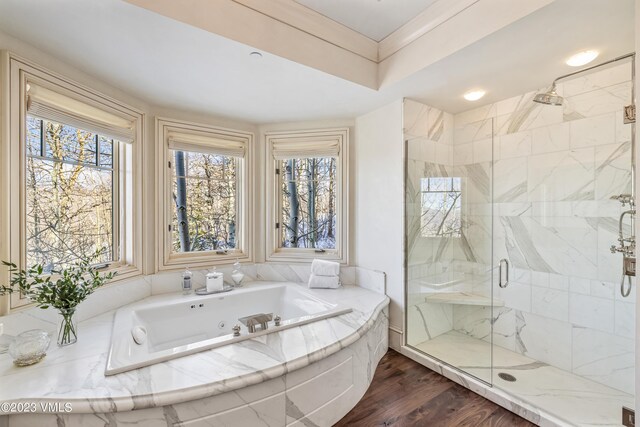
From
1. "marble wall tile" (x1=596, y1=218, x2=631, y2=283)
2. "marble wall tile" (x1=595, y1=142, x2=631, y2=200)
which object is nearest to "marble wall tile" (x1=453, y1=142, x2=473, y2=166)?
"marble wall tile" (x1=595, y1=142, x2=631, y2=200)

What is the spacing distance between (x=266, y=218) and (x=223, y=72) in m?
1.56

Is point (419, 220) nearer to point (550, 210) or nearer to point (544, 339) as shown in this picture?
point (550, 210)

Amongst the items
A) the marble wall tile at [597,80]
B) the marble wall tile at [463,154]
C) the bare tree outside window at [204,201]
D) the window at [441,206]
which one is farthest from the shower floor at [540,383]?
the bare tree outside window at [204,201]

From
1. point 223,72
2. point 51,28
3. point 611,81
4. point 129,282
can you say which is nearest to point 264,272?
point 129,282

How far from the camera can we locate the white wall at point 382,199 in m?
2.54

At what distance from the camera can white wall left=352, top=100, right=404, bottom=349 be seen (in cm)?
254

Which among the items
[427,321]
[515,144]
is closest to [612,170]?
[515,144]

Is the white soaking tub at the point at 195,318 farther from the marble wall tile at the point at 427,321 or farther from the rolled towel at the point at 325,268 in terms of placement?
the marble wall tile at the point at 427,321

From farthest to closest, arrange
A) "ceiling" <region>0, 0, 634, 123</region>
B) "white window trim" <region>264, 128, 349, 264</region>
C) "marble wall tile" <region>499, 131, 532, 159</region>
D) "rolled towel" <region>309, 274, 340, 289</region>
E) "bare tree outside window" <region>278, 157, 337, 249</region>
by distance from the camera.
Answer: "bare tree outside window" <region>278, 157, 337, 249</region> → "white window trim" <region>264, 128, 349, 264</region> → "rolled towel" <region>309, 274, 340, 289</region> → "marble wall tile" <region>499, 131, 532, 159</region> → "ceiling" <region>0, 0, 634, 123</region>

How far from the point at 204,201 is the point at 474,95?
2.75 m

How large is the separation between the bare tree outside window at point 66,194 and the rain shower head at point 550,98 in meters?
3.43

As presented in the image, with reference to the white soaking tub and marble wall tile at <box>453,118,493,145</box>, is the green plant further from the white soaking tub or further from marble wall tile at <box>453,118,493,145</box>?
marble wall tile at <box>453,118,493,145</box>

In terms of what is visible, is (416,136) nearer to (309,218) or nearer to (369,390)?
(309,218)

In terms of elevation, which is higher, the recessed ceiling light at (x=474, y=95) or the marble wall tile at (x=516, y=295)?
the recessed ceiling light at (x=474, y=95)
